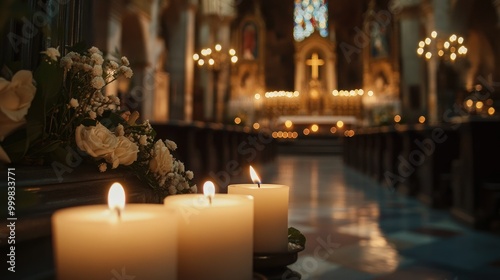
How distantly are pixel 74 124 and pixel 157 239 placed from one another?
576 mm

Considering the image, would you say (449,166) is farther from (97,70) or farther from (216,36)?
(216,36)

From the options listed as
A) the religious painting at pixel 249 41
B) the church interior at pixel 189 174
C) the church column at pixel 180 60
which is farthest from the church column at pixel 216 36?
the religious painting at pixel 249 41

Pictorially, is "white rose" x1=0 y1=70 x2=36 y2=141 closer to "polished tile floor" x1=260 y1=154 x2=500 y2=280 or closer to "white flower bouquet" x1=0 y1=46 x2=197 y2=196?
"white flower bouquet" x1=0 y1=46 x2=197 y2=196

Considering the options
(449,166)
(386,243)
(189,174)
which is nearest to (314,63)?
(449,166)

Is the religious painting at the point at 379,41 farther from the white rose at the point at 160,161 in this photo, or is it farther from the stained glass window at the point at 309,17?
the white rose at the point at 160,161

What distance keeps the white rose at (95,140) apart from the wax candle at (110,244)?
373 millimetres

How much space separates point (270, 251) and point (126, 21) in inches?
437

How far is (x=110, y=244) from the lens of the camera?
0.51 metres

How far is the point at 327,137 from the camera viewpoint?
21734 millimetres

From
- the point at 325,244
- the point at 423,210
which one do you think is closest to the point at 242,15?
the point at 423,210

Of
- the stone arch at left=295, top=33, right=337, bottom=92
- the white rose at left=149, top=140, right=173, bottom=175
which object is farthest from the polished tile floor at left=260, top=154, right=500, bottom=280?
the stone arch at left=295, top=33, right=337, bottom=92

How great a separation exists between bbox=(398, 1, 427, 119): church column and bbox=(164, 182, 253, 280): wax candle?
16952 millimetres

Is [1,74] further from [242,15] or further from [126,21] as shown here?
[242,15]

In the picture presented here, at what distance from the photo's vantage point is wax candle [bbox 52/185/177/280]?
0.51m
